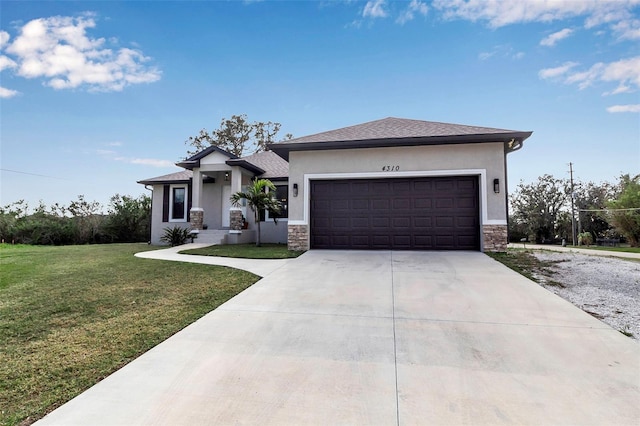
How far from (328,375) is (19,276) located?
25.9 ft

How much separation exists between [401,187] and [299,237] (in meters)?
3.71

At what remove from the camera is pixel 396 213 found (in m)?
9.43

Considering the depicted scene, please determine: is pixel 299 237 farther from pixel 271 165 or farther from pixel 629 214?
pixel 629 214

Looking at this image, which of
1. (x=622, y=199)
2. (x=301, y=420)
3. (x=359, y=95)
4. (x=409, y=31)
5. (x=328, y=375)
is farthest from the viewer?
(x=622, y=199)

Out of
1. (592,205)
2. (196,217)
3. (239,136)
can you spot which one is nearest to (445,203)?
(196,217)

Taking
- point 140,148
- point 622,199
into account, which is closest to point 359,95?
point 140,148

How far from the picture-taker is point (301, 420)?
204 cm

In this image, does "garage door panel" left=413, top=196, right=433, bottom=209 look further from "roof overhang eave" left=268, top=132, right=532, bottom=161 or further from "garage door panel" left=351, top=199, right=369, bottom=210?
"roof overhang eave" left=268, top=132, right=532, bottom=161

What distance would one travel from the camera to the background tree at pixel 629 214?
58.6 feet

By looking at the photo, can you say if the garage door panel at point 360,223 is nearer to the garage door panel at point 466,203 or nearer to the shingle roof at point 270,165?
the garage door panel at point 466,203

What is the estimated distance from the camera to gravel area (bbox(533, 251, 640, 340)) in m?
4.03

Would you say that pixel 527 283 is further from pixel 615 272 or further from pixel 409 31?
pixel 409 31

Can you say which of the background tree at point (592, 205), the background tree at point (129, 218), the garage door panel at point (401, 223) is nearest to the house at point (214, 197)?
the background tree at point (129, 218)

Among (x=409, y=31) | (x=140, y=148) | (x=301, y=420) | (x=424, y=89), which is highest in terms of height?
(x=409, y=31)
